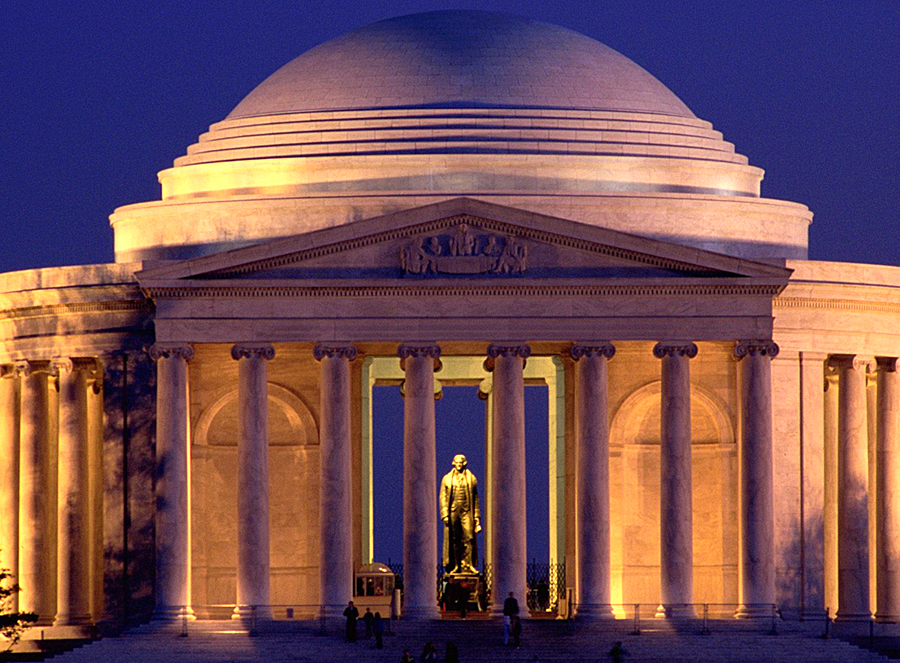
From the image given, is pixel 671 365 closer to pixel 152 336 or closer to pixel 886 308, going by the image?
pixel 886 308

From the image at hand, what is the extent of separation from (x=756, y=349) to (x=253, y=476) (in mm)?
23964

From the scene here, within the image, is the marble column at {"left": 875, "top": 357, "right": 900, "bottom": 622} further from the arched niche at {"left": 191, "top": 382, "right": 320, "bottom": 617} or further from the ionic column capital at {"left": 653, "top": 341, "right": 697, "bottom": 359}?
the arched niche at {"left": 191, "top": 382, "right": 320, "bottom": 617}

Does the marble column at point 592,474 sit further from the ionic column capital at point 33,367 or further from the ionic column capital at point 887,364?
the ionic column capital at point 33,367

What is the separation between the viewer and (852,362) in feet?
472

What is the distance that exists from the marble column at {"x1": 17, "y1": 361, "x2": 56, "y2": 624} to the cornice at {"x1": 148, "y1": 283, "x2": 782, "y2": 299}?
12380 millimetres

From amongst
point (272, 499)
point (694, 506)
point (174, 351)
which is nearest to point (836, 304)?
point (694, 506)

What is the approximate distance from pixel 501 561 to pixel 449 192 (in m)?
19.7

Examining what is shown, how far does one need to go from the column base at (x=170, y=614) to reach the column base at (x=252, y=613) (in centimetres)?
225

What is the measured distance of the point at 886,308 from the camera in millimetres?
144625

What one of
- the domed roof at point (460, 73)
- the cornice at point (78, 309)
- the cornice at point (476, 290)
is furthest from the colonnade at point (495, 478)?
the domed roof at point (460, 73)

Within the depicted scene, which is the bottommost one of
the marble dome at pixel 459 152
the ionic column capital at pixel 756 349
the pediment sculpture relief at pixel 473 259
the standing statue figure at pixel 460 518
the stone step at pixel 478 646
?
the stone step at pixel 478 646

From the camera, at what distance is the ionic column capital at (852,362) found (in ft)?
472

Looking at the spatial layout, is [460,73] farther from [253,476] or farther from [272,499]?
[253,476]

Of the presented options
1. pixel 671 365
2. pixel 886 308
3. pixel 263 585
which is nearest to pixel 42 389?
pixel 263 585
